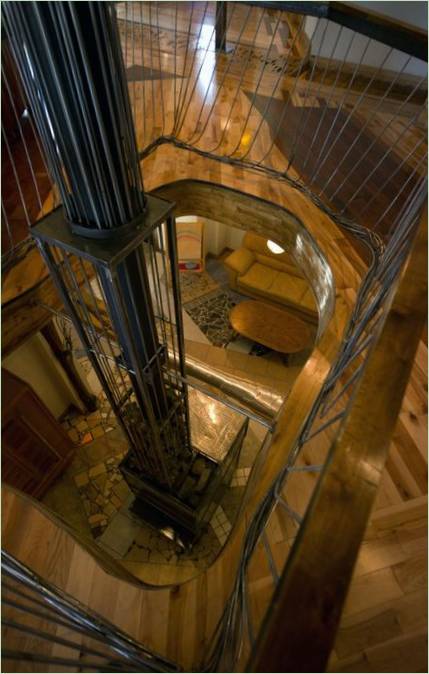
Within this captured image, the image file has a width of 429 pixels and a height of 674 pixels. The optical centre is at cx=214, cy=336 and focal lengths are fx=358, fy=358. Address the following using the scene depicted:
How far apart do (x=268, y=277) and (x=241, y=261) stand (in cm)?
50

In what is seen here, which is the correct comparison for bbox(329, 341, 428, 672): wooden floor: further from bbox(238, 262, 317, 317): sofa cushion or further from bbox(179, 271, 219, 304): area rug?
bbox(179, 271, 219, 304): area rug

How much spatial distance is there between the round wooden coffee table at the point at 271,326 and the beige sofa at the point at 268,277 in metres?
0.22

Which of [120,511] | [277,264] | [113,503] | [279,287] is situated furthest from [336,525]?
[277,264]

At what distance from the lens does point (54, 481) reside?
398 cm

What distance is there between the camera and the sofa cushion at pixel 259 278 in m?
5.53

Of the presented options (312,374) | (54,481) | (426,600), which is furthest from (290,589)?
(54,481)

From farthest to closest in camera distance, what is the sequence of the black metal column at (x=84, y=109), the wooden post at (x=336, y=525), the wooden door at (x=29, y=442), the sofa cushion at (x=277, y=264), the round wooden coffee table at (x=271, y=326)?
the sofa cushion at (x=277, y=264) < the round wooden coffee table at (x=271, y=326) < the wooden door at (x=29, y=442) < the black metal column at (x=84, y=109) < the wooden post at (x=336, y=525)

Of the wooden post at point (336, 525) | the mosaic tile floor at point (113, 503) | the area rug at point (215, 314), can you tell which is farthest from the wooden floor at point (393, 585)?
the area rug at point (215, 314)

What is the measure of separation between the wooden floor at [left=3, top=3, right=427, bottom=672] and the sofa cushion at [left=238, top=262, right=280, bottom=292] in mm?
3038

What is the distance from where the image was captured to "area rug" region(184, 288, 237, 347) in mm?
5648

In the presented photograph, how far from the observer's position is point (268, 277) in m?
5.61

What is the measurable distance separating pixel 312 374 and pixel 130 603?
57.0 inches

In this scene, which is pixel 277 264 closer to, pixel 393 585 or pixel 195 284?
pixel 195 284

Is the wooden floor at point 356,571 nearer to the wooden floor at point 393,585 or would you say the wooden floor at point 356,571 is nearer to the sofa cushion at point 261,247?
the wooden floor at point 393,585
